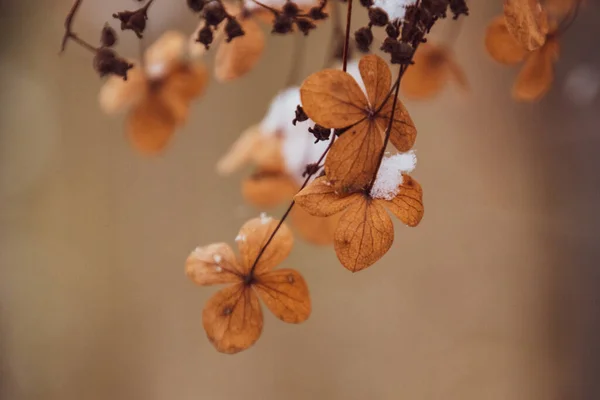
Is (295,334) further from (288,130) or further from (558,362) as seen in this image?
(288,130)

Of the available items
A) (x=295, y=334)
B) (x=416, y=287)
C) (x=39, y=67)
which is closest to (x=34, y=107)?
(x=39, y=67)

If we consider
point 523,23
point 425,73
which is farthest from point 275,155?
point 523,23

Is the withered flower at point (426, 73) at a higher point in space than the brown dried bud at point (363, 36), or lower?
higher

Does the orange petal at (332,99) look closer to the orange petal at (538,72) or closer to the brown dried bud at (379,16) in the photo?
the brown dried bud at (379,16)

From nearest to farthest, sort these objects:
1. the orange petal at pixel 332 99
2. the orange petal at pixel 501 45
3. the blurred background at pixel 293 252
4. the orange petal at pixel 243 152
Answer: the orange petal at pixel 332 99 → the orange petal at pixel 501 45 → the orange petal at pixel 243 152 → the blurred background at pixel 293 252

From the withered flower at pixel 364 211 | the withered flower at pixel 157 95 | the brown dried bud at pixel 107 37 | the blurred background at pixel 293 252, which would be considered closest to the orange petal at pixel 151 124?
the withered flower at pixel 157 95

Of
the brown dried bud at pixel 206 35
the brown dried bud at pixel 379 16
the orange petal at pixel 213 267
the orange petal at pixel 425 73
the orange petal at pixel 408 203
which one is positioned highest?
the orange petal at pixel 425 73

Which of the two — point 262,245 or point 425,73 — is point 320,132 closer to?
point 262,245

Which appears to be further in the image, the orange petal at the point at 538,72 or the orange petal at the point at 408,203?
the orange petal at the point at 538,72
